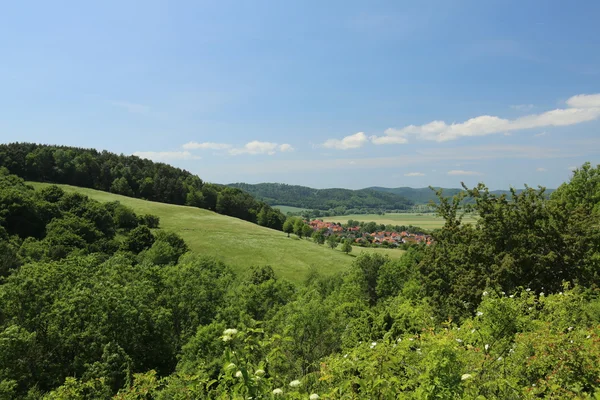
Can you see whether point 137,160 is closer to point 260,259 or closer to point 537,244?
point 260,259

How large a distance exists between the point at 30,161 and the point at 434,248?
119689mm

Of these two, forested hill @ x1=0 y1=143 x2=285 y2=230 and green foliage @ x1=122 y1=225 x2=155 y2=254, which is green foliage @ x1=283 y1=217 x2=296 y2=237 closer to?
forested hill @ x1=0 y1=143 x2=285 y2=230

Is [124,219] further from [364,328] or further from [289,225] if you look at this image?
[364,328]

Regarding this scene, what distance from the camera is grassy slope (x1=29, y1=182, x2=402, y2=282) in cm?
6700

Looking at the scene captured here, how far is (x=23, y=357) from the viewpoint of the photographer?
18.1 m

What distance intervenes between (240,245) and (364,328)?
5233 cm

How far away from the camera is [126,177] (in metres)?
114

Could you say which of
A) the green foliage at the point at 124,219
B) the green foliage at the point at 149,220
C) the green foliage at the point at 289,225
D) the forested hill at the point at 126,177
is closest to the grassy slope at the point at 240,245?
the green foliage at the point at 149,220

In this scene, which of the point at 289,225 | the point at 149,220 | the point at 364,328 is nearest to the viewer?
the point at 364,328

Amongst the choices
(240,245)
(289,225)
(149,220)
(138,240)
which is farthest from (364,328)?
(289,225)

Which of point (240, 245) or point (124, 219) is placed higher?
point (124, 219)

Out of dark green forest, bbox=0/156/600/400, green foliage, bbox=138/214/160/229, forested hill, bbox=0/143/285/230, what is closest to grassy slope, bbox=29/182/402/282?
green foliage, bbox=138/214/160/229

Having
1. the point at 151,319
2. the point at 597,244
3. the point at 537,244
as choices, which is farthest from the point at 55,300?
the point at 597,244

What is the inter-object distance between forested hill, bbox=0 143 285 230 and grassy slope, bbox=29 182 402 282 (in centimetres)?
1301
